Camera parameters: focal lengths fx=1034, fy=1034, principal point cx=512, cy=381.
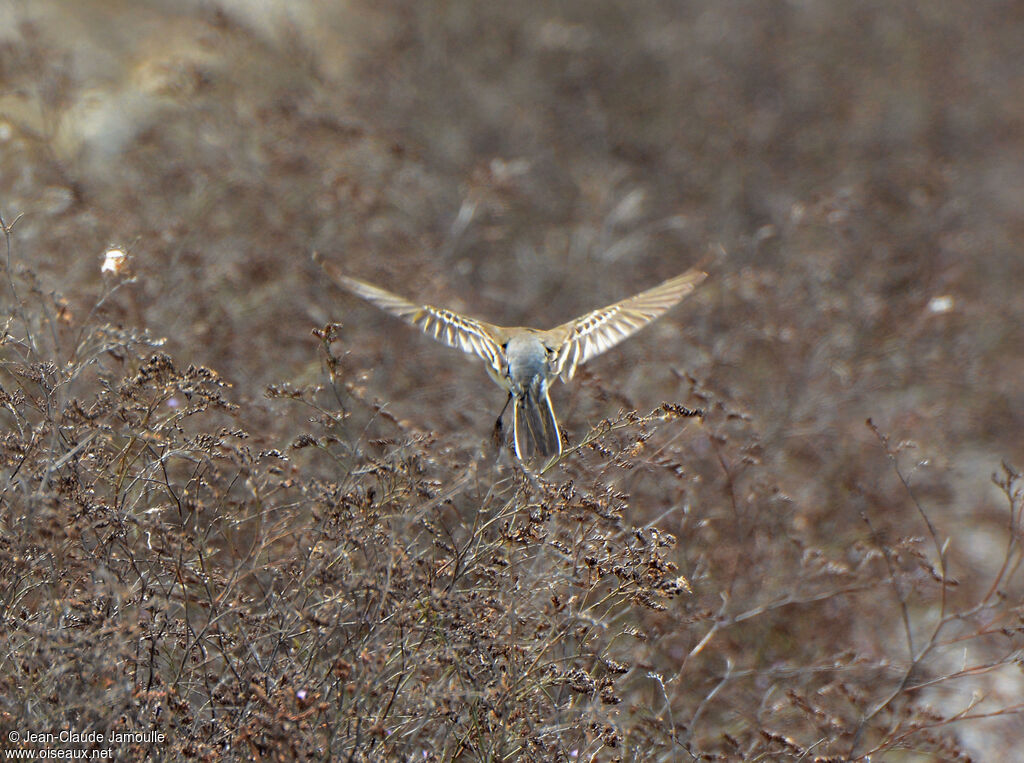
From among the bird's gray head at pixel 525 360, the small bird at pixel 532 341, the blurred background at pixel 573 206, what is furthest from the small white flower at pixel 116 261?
the bird's gray head at pixel 525 360

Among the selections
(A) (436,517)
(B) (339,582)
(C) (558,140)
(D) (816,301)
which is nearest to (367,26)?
(C) (558,140)

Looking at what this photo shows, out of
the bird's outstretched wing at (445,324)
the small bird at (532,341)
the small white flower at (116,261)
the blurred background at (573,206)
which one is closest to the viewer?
the small white flower at (116,261)

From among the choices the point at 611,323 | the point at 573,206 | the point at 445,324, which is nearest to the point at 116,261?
the point at 445,324

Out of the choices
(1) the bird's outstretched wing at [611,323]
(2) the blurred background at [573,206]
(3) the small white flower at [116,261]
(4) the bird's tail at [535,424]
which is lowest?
(2) the blurred background at [573,206]

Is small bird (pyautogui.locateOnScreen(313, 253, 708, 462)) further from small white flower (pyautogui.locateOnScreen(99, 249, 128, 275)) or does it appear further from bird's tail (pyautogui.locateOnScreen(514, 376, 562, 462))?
small white flower (pyautogui.locateOnScreen(99, 249, 128, 275))

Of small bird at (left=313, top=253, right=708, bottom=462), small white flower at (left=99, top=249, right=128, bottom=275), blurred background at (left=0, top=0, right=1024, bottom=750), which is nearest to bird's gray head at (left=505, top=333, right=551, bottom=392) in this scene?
small bird at (left=313, top=253, right=708, bottom=462)

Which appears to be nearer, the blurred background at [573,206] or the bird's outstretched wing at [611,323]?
the bird's outstretched wing at [611,323]

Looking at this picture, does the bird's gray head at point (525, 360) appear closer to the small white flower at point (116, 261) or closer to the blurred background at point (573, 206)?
the blurred background at point (573, 206)

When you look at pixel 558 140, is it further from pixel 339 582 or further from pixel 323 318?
pixel 339 582
